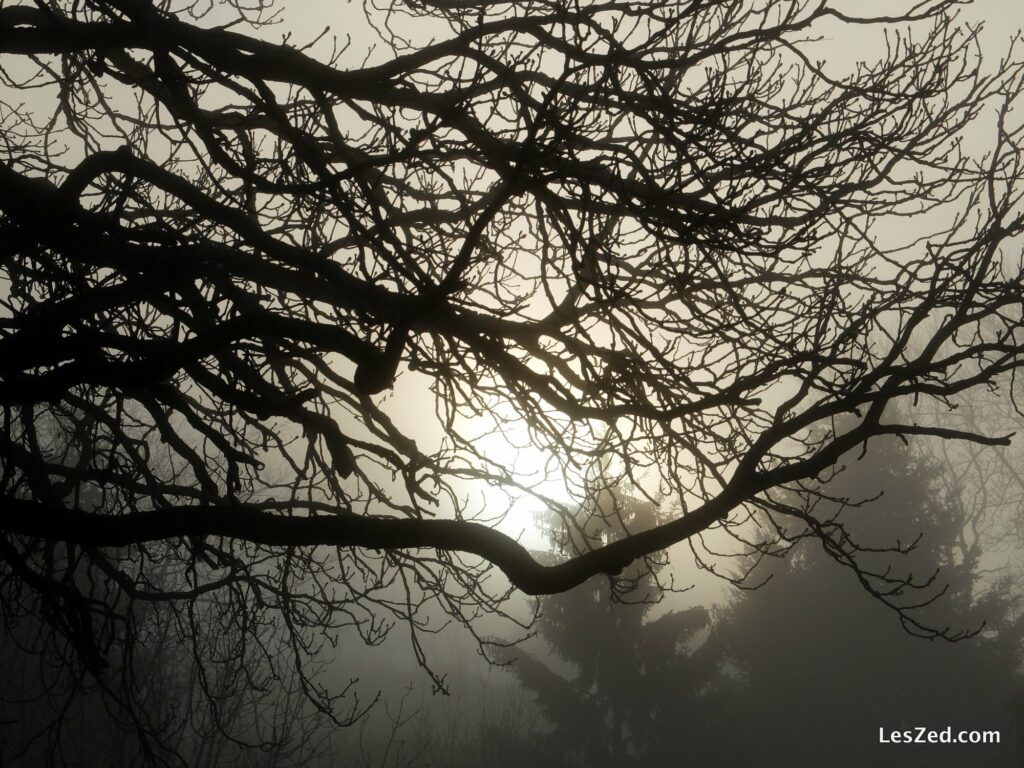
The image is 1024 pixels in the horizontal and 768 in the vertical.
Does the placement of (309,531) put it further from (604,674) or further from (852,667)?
(852,667)

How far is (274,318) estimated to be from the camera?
3104mm

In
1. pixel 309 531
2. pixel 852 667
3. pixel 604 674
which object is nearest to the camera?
pixel 309 531

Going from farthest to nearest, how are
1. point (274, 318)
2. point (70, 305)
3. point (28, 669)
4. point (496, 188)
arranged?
point (28, 669) < point (496, 188) < point (70, 305) < point (274, 318)

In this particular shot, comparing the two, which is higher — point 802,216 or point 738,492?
point 802,216

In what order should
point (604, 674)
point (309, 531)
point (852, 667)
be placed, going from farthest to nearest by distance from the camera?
point (604, 674), point (852, 667), point (309, 531)

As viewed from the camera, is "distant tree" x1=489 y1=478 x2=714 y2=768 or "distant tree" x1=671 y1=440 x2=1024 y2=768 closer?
"distant tree" x1=671 y1=440 x2=1024 y2=768

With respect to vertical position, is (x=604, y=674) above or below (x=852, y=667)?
below

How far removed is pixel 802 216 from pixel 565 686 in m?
20.1

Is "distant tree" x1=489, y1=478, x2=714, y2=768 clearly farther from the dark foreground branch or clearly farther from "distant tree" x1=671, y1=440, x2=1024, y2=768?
the dark foreground branch

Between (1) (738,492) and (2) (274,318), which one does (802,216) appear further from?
(2) (274,318)

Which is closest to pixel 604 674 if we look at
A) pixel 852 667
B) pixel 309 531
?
pixel 852 667

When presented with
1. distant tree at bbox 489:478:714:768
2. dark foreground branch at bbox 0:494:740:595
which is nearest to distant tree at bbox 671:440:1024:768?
distant tree at bbox 489:478:714:768

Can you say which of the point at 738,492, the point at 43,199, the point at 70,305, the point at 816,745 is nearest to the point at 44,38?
the point at 43,199

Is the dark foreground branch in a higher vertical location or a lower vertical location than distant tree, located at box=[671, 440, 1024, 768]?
lower
